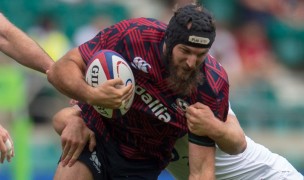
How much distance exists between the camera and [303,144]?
1212cm

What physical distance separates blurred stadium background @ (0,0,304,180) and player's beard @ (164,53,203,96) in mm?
3936

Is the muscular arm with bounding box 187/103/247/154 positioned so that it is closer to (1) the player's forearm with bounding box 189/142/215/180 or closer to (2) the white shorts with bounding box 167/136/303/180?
(1) the player's forearm with bounding box 189/142/215/180

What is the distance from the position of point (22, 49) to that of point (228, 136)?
1.60m

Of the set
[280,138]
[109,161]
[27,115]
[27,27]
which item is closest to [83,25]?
[27,27]

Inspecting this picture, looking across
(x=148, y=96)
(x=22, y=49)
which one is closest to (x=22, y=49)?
(x=22, y=49)

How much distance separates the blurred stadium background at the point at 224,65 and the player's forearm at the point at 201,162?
3.90m

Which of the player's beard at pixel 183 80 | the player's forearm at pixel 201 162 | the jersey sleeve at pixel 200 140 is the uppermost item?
the player's beard at pixel 183 80

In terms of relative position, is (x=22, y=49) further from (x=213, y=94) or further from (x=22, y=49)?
(x=213, y=94)

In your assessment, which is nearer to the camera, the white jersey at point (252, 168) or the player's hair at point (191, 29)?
the player's hair at point (191, 29)

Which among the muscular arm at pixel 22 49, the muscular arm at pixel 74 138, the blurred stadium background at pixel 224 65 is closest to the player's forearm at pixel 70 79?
the muscular arm at pixel 74 138

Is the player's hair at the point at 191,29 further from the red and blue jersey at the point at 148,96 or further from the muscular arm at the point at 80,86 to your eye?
the muscular arm at the point at 80,86

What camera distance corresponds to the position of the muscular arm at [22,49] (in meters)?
6.75

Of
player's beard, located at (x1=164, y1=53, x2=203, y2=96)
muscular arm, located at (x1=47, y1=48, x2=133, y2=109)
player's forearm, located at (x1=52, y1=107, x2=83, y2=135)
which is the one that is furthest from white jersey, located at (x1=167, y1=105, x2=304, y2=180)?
muscular arm, located at (x1=47, y1=48, x2=133, y2=109)

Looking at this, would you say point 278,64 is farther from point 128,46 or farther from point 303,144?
point 128,46
